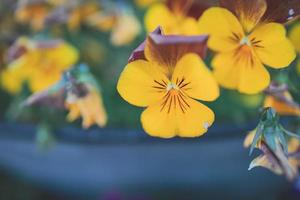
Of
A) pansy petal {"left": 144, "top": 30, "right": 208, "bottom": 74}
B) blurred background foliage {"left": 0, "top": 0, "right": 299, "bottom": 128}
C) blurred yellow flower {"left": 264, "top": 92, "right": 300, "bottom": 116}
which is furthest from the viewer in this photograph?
blurred background foliage {"left": 0, "top": 0, "right": 299, "bottom": 128}

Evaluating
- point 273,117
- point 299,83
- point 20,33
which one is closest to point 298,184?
point 299,83

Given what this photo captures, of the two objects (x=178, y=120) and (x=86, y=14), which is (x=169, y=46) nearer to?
(x=178, y=120)

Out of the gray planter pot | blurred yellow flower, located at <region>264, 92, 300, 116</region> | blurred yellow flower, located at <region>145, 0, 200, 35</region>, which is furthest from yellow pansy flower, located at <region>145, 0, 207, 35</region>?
the gray planter pot

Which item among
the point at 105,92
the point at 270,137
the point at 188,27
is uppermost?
the point at 105,92

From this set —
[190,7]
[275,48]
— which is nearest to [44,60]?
[190,7]

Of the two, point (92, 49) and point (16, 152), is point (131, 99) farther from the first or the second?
point (16, 152)

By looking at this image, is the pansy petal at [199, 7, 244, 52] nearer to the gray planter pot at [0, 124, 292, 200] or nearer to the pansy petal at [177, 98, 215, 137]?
the pansy petal at [177, 98, 215, 137]
